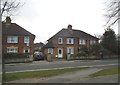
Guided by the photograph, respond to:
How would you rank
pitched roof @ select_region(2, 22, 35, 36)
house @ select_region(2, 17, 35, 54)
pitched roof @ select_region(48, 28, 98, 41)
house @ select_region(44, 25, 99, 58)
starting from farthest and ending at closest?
pitched roof @ select_region(48, 28, 98, 41) < house @ select_region(44, 25, 99, 58) < pitched roof @ select_region(2, 22, 35, 36) < house @ select_region(2, 17, 35, 54)

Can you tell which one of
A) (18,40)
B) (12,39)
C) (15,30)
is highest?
(15,30)

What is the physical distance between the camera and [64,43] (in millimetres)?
66125

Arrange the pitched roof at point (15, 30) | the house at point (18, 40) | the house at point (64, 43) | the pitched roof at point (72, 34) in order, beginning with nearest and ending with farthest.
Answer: the house at point (18, 40)
the pitched roof at point (15, 30)
the house at point (64, 43)
the pitched roof at point (72, 34)

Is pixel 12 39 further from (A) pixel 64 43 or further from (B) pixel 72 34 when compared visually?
(B) pixel 72 34

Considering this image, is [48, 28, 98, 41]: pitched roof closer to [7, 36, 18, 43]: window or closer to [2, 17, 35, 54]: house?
[2, 17, 35, 54]: house

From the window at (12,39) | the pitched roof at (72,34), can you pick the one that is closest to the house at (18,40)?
the window at (12,39)

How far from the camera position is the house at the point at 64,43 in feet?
213

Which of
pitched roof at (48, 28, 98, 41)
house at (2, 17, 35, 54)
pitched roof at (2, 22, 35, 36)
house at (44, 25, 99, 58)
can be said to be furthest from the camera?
pitched roof at (48, 28, 98, 41)

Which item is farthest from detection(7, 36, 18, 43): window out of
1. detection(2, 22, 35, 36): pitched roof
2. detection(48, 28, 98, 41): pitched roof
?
detection(48, 28, 98, 41): pitched roof

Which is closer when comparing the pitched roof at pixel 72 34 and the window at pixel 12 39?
the window at pixel 12 39

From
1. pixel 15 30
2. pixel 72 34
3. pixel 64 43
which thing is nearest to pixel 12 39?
pixel 15 30

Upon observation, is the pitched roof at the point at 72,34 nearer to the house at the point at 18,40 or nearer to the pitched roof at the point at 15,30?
the house at the point at 18,40

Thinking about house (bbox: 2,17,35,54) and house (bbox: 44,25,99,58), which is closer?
house (bbox: 2,17,35,54)

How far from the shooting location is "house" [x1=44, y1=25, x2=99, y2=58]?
213 feet
